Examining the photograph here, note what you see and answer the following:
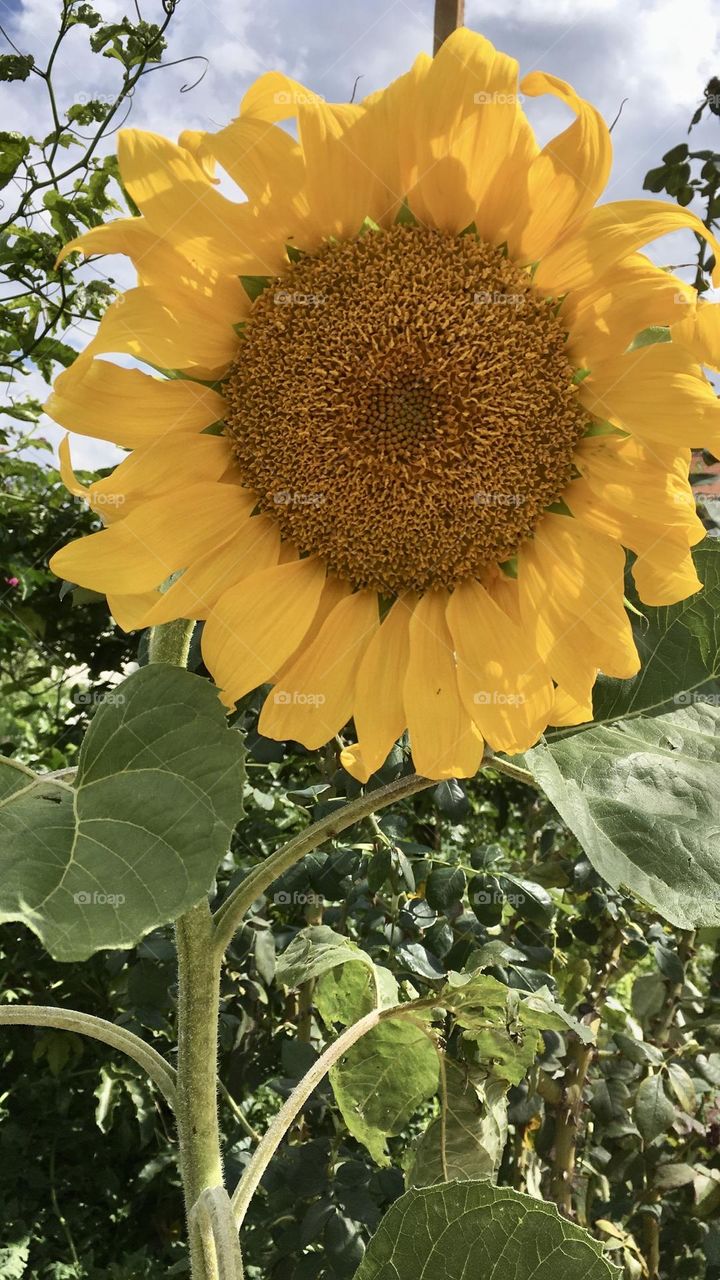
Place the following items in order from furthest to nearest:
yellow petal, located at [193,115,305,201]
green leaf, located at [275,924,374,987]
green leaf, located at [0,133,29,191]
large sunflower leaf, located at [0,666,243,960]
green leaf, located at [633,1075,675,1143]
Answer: green leaf, located at [0,133,29,191] → green leaf, located at [633,1075,675,1143] → green leaf, located at [275,924,374,987] → yellow petal, located at [193,115,305,201] → large sunflower leaf, located at [0,666,243,960]

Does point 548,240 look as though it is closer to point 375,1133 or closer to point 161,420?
point 161,420

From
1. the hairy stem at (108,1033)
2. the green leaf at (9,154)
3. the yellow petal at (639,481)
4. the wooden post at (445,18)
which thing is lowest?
the hairy stem at (108,1033)

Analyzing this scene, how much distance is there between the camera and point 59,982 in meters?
2.15

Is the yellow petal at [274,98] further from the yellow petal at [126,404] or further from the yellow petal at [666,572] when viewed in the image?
the yellow petal at [666,572]

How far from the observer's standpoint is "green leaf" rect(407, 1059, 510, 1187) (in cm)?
101

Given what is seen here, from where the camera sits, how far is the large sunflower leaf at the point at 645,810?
678 mm

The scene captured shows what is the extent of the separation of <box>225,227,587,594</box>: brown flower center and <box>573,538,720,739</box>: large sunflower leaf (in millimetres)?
158

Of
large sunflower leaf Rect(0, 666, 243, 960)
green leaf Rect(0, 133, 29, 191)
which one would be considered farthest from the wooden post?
green leaf Rect(0, 133, 29, 191)

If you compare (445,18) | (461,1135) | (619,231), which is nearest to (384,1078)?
(461,1135)

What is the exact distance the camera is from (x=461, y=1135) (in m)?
1.02

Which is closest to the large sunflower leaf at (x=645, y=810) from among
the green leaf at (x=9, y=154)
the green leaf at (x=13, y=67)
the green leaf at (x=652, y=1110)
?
the green leaf at (x=652, y=1110)

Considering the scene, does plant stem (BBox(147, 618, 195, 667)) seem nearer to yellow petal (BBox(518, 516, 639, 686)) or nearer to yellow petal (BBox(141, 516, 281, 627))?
yellow petal (BBox(141, 516, 281, 627))

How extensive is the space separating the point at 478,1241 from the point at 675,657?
443 mm

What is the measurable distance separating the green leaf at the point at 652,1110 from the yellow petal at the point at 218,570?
1068 millimetres
